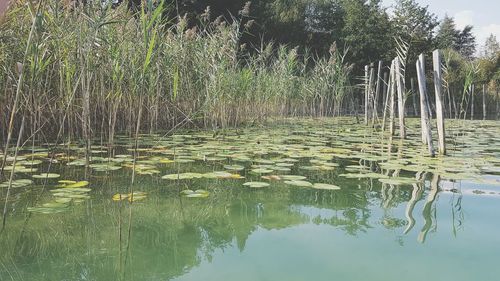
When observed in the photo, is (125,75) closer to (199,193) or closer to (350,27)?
(199,193)

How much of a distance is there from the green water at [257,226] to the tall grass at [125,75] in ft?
1.61

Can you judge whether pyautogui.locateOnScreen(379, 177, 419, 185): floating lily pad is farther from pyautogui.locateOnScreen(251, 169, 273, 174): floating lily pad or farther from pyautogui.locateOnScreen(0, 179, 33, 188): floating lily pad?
pyautogui.locateOnScreen(0, 179, 33, 188): floating lily pad

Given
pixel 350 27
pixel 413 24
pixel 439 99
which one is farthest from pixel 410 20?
pixel 439 99

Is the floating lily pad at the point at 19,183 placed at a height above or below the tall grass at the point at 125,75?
below

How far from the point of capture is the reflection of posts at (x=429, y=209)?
6.62ft

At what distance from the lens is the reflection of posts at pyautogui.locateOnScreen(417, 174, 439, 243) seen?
6.62 ft

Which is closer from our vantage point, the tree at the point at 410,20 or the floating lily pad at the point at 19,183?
the floating lily pad at the point at 19,183

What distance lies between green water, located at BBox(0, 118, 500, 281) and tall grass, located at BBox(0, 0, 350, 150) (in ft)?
1.61

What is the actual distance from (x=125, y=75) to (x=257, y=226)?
2984 millimetres

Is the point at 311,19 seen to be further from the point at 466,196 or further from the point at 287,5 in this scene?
the point at 466,196

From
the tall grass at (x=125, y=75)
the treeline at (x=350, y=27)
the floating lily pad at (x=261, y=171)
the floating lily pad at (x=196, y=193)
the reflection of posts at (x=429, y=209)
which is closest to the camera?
the reflection of posts at (x=429, y=209)

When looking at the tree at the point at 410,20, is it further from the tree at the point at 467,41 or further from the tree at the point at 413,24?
the tree at the point at 467,41

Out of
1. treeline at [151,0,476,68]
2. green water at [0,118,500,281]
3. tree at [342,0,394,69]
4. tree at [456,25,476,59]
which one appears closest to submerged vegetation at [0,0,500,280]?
green water at [0,118,500,281]

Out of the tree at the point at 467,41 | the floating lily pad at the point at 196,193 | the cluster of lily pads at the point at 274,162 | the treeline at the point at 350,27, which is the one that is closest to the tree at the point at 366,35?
the treeline at the point at 350,27
